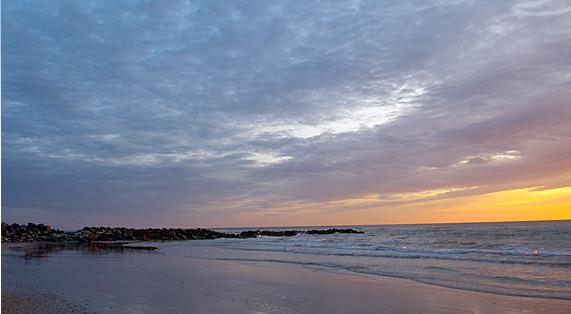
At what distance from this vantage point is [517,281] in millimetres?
16312

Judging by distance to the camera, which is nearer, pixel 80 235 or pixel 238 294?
pixel 238 294

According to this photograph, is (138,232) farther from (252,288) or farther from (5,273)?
(252,288)

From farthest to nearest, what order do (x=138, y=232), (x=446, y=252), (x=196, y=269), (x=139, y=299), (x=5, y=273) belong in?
(x=138, y=232), (x=446, y=252), (x=196, y=269), (x=5, y=273), (x=139, y=299)

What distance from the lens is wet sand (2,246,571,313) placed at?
11102 mm

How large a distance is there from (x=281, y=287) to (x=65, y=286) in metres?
7.47

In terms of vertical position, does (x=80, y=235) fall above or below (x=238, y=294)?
above

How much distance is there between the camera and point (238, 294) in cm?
1327

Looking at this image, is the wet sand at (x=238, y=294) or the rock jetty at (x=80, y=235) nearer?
the wet sand at (x=238, y=294)

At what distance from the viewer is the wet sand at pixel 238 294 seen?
36.4ft

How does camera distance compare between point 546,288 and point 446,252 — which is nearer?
point 546,288

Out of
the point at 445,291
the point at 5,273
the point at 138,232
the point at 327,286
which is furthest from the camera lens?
the point at 138,232

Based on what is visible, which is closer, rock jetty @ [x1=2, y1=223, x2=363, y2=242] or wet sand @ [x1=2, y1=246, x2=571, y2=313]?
wet sand @ [x1=2, y1=246, x2=571, y2=313]

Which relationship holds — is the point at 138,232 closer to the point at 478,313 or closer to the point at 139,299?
the point at 139,299

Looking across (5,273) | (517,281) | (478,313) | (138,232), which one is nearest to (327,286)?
(478,313)
